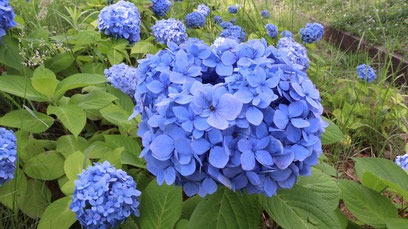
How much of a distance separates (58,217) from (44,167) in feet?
1.08

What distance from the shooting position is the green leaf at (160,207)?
4.09ft

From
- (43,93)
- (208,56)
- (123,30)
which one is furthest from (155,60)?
(123,30)

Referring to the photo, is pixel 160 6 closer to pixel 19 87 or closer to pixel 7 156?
pixel 19 87

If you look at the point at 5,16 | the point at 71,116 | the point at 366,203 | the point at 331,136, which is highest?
the point at 5,16

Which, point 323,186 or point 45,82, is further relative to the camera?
point 45,82

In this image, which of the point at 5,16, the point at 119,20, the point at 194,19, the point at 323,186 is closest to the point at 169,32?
the point at 119,20

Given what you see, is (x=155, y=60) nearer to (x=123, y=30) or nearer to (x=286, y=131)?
(x=286, y=131)

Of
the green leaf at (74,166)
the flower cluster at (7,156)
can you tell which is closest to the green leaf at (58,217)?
the green leaf at (74,166)

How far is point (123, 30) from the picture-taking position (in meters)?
2.22

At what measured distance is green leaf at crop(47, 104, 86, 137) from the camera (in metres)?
1.47

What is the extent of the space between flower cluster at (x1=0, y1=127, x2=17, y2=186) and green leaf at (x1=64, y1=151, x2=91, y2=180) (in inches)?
8.3

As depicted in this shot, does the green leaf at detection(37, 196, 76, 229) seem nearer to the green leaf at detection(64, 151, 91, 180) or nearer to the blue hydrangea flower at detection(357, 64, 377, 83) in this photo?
the green leaf at detection(64, 151, 91, 180)

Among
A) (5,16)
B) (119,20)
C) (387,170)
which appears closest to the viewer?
(387,170)

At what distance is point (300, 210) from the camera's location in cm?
115
